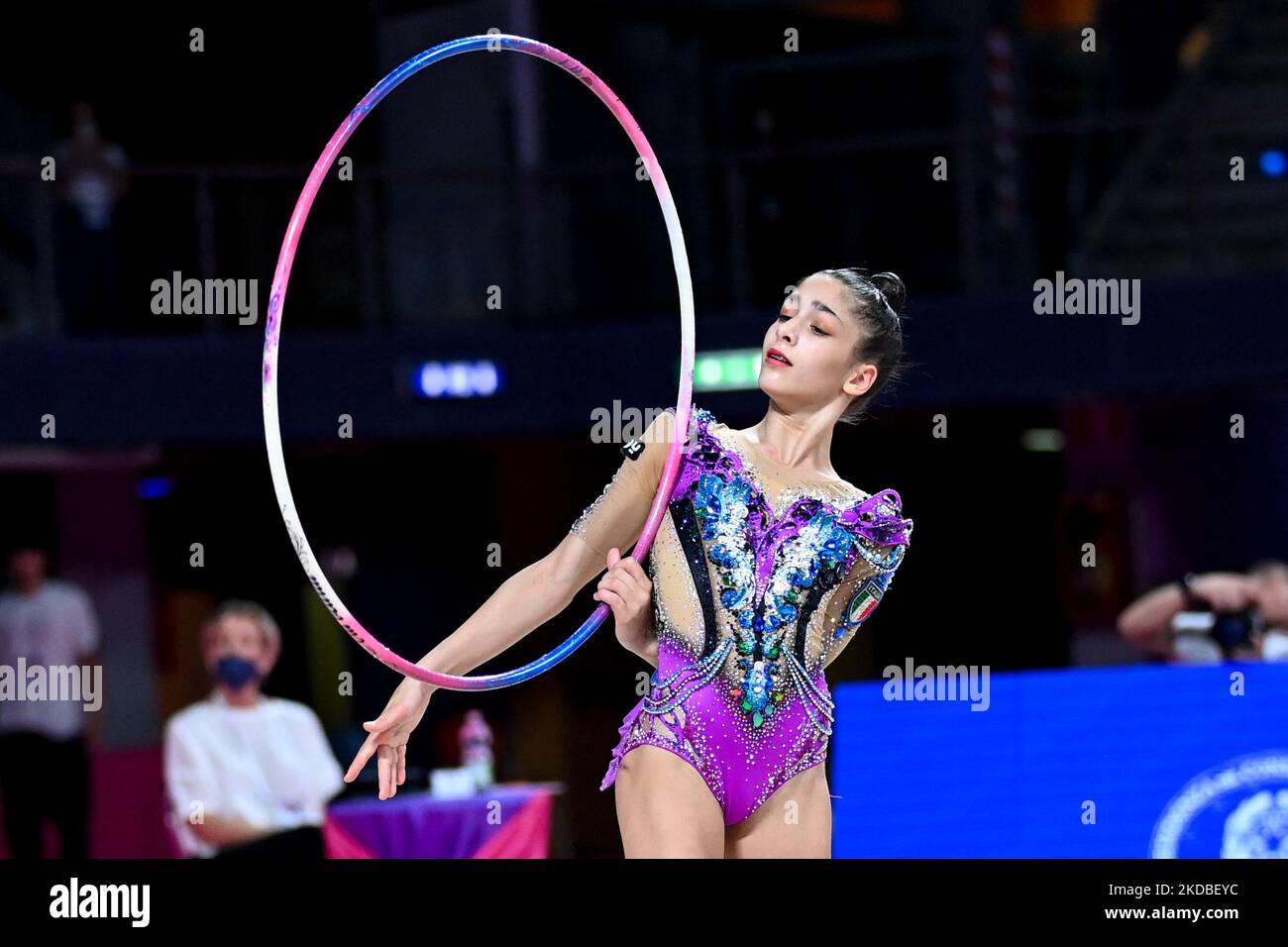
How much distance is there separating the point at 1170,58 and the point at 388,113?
3.96 metres

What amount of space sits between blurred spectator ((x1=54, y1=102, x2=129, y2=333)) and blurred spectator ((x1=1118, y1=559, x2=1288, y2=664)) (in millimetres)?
4679

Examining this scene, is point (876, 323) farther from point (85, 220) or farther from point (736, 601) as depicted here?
point (85, 220)

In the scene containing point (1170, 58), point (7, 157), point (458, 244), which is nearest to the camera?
point (7, 157)

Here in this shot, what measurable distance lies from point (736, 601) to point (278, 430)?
815 millimetres

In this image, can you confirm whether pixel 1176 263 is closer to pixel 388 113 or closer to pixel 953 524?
pixel 953 524

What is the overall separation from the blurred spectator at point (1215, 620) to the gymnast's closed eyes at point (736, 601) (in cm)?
325

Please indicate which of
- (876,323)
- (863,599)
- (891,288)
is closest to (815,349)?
(876,323)

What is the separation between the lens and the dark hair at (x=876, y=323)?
3.09 m

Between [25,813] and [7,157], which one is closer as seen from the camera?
[25,813]

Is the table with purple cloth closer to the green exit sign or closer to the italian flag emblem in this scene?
the green exit sign

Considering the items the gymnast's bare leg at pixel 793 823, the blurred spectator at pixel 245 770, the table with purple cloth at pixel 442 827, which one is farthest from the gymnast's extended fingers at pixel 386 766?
the blurred spectator at pixel 245 770

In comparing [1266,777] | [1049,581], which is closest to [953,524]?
[1049,581]

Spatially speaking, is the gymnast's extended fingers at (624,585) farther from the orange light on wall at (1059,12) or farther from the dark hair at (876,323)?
the orange light on wall at (1059,12)
